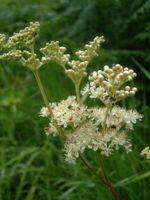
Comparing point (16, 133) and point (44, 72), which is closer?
point (16, 133)

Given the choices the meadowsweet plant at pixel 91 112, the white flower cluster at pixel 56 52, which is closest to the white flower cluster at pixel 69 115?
the meadowsweet plant at pixel 91 112

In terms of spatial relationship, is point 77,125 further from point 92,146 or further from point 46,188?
point 46,188

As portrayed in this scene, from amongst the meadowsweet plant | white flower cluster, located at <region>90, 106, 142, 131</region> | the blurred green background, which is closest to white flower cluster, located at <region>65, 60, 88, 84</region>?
the meadowsweet plant

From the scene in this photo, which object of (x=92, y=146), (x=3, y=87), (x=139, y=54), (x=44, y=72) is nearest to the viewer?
(x=92, y=146)

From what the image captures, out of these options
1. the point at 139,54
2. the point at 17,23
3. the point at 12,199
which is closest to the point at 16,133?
the point at 12,199

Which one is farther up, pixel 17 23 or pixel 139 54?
pixel 17 23

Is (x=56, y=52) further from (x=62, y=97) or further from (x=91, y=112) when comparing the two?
(x=62, y=97)
